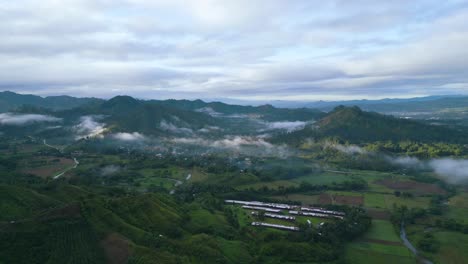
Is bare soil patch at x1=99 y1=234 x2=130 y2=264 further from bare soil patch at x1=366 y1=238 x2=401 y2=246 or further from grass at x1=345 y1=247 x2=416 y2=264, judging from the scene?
bare soil patch at x1=366 y1=238 x2=401 y2=246

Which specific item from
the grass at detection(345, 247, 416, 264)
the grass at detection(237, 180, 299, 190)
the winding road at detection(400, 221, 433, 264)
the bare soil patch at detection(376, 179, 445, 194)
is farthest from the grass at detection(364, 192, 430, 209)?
the grass at detection(345, 247, 416, 264)

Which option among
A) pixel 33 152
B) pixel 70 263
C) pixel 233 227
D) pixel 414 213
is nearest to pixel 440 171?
pixel 414 213

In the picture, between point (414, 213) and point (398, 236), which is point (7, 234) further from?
point (414, 213)

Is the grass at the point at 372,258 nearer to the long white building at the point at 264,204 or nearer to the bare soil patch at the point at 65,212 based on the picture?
the long white building at the point at 264,204

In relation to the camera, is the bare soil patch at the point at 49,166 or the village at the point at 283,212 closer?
the village at the point at 283,212

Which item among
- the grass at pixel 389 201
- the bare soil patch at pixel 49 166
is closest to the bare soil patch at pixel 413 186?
the grass at pixel 389 201

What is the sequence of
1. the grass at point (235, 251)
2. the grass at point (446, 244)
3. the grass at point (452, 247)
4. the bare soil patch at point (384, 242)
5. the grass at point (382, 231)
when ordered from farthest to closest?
the grass at point (382, 231)
the bare soil patch at point (384, 242)
the grass at point (446, 244)
the grass at point (452, 247)
the grass at point (235, 251)

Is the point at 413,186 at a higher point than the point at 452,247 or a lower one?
higher

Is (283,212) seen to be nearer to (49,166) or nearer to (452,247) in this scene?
(452,247)

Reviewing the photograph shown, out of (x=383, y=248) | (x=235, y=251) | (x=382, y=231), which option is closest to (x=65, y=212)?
(x=235, y=251)
